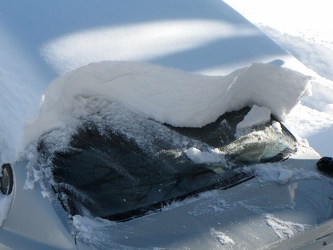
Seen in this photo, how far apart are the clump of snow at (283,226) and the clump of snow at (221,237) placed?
20 centimetres

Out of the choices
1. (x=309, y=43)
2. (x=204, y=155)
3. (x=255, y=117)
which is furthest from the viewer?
(x=309, y=43)

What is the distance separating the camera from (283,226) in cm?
221

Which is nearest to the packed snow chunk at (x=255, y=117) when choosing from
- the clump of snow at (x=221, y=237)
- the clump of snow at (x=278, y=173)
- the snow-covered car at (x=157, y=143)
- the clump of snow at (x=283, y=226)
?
the snow-covered car at (x=157, y=143)

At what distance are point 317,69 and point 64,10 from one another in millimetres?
3771

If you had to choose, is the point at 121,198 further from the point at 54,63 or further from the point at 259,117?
the point at 259,117

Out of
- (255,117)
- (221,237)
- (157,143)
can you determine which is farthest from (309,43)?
(221,237)

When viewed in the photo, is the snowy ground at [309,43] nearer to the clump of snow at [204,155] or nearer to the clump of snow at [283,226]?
the clump of snow at [204,155]

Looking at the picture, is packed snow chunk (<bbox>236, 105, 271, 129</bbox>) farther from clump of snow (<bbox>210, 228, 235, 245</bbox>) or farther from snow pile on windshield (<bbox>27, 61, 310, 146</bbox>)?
clump of snow (<bbox>210, 228, 235, 245</bbox>)

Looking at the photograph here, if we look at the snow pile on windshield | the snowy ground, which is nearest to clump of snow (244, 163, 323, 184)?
the snow pile on windshield

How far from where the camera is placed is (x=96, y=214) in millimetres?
2096

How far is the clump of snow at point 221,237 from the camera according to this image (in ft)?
6.79

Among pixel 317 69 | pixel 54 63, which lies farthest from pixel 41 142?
pixel 317 69

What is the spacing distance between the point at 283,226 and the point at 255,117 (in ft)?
2.37

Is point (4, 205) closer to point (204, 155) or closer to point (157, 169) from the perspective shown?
point (157, 169)
